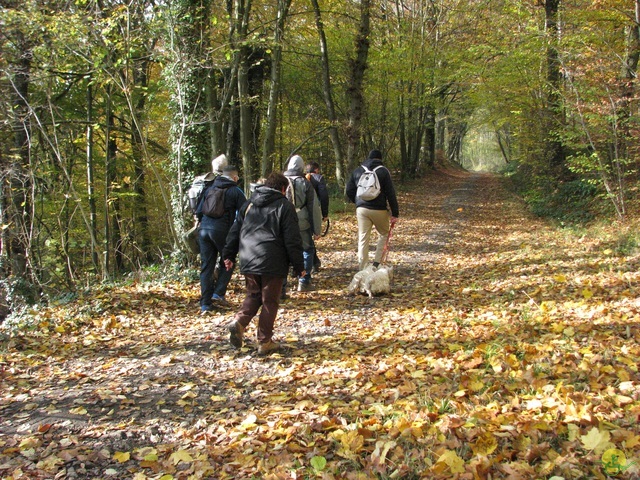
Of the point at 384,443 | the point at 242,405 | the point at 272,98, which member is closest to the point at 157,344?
the point at 242,405

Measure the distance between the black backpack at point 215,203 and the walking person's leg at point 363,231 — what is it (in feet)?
7.36

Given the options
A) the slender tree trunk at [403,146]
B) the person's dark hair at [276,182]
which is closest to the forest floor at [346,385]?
the person's dark hair at [276,182]

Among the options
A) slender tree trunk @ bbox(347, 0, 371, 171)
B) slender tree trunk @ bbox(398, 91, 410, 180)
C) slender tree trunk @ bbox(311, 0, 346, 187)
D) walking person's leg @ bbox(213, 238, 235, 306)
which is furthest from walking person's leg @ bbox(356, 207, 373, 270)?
slender tree trunk @ bbox(398, 91, 410, 180)

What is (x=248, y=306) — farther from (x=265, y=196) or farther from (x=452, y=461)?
(x=452, y=461)

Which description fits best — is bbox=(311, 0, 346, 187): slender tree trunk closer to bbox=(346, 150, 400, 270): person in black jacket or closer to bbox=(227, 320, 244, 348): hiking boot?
bbox=(346, 150, 400, 270): person in black jacket

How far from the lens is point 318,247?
1195 cm

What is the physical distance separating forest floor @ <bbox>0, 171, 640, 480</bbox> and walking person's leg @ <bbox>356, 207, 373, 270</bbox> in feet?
2.34

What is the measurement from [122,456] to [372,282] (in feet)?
15.4

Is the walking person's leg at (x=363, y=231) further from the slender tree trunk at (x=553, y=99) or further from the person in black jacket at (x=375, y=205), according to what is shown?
the slender tree trunk at (x=553, y=99)

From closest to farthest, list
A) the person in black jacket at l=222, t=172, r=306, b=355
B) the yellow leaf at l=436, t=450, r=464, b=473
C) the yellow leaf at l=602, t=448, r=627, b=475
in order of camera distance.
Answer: the yellow leaf at l=602, t=448, r=627, b=475
the yellow leaf at l=436, t=450, r=464, b=473
the person in black jacket at l=222, t=172, r=306, b=355

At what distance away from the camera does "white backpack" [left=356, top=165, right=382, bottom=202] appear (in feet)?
23.6

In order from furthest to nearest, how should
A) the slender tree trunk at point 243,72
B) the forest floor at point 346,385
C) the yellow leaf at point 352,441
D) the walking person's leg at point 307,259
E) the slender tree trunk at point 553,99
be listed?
the slender tree trunk at point 553,99 → the slender tree trunk at point 243,72 → the walking person's leg at point 307,259 → the yellow leaf at point 352,441 → the forest floor at point 346,385

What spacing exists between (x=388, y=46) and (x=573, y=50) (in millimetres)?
10032

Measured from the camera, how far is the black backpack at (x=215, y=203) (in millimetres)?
6594
